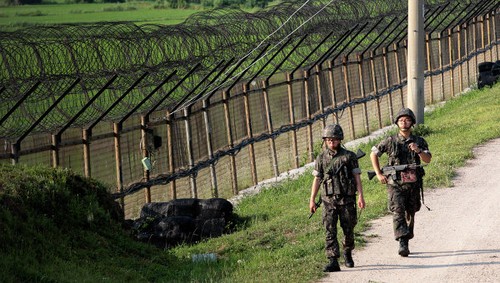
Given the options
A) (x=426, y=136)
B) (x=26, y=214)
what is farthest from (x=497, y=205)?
(x=426, y=136)

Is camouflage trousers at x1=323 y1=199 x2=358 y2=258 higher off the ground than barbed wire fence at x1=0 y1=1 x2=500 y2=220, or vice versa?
barbed wire fence at x1=0 y1=1 x2=500 y2=220

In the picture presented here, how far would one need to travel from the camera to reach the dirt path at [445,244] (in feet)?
36.2

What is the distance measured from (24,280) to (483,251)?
4.45m

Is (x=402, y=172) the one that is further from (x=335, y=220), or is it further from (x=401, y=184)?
(x=335, y=220)

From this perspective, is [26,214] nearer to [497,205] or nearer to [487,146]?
[497,205]

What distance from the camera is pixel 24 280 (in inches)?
408

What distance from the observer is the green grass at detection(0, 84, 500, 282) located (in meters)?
11.0

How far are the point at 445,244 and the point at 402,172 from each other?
100 cm

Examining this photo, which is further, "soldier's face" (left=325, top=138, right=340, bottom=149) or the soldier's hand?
the soldier's hand

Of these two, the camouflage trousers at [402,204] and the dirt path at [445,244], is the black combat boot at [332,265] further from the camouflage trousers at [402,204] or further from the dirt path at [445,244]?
the camouflage trousers at [402,204]

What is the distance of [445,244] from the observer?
12.3 metres

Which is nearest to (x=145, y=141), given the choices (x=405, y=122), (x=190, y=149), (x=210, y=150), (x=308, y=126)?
(x=190, y=149)

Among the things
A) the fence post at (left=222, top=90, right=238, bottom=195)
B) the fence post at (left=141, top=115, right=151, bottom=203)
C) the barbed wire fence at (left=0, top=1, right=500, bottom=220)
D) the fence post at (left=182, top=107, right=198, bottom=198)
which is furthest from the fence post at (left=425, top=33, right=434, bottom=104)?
the fence post at (left=141, top=115, right=151, bottom=203)

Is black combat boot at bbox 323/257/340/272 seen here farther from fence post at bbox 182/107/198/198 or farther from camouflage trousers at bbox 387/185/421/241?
fence post at bbox 182/107/198/198
